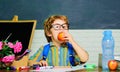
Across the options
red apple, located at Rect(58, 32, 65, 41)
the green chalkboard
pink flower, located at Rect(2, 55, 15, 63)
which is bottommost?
pink flower, located at Rect(2, 55, 15, 63)

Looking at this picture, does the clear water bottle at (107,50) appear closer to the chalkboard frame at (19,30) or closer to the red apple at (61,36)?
the red apple at (61,36)

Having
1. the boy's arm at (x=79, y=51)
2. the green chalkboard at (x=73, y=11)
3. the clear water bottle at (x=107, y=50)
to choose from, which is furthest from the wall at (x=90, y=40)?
the clear water bottle at (x=107, y=50)

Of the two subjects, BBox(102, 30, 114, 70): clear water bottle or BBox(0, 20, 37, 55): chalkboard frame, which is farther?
BBox(0, 20, 37, 55): chalkboard frame

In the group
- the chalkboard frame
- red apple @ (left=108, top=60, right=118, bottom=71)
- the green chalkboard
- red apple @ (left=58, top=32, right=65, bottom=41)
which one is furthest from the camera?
the green chalkboard

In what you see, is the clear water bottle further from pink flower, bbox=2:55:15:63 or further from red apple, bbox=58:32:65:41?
pink flower, bbox=2:55:15:63

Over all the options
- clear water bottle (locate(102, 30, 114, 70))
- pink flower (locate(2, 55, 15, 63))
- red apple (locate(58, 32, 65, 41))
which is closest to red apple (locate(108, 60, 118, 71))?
clear water bottle (locate(102, 30, 114, 70))

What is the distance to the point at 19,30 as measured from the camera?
7.97ft

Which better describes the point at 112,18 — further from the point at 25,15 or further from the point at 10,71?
the point at 10,71

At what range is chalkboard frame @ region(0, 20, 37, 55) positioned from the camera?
2406 mm

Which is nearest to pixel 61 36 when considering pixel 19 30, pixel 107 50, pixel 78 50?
pixel 78 50

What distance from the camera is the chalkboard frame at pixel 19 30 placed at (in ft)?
7.89

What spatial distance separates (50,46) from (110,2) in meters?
0.97

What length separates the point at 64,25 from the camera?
77.4 inches

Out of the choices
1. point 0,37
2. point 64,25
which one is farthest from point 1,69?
point 0,37
